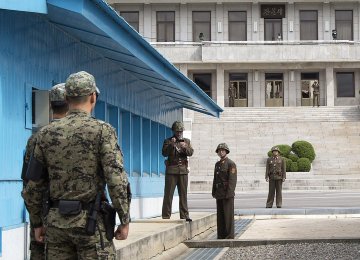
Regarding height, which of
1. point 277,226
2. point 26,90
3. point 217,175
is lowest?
point 277,226

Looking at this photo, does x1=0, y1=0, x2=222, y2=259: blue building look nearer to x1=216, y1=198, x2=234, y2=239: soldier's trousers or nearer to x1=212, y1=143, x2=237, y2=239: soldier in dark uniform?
x1=212, y1=143, x2=237, y2=239: soldier in dark uniform

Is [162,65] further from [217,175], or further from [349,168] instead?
[349,168]

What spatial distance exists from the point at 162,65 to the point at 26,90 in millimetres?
4498

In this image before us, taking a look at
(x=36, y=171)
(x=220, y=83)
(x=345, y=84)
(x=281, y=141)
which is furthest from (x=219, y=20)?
(x=36, y=171)

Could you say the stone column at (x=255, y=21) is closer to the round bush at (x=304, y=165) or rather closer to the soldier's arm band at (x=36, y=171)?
the round bush at (x=304, y=165)

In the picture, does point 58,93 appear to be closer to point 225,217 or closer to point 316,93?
point 225,217

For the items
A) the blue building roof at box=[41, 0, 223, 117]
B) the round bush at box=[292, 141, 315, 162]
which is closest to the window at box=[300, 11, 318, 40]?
the round bush at box=[292, 141, 315, 162]

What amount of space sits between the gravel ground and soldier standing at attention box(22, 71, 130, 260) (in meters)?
7.44

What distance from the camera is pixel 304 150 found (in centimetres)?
4472

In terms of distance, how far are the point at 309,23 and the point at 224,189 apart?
49.7 meters

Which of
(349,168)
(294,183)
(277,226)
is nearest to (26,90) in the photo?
(277,226)

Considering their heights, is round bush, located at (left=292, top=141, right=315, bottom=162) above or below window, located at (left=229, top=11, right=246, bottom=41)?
below

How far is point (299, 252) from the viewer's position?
43.1 ft

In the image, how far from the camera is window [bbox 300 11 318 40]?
63.5 metres
